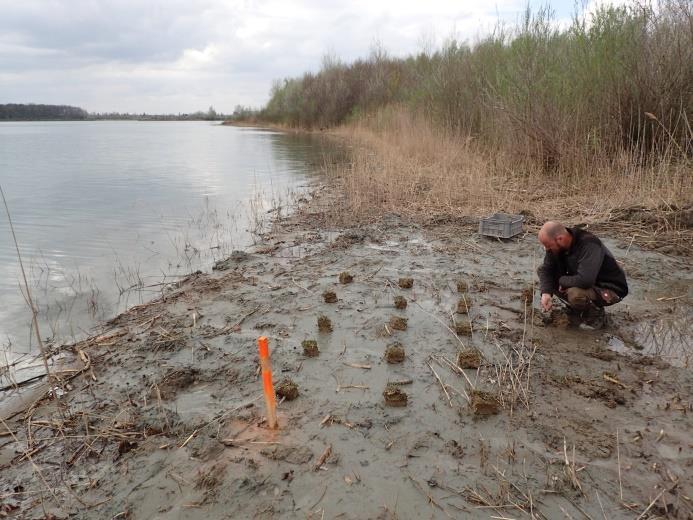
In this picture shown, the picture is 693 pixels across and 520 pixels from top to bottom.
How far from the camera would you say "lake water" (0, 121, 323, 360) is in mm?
5699

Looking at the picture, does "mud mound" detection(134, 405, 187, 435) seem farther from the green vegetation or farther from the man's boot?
the green vegetation

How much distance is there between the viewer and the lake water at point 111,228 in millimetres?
5699

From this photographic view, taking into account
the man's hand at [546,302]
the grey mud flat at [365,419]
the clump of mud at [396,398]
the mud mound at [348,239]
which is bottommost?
the grey mud flat at [365,419]

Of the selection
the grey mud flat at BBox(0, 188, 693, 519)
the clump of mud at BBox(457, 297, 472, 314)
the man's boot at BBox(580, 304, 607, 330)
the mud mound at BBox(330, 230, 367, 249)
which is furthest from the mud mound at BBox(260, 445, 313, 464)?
the mud mound at BBox(330, 230, 367, 249)

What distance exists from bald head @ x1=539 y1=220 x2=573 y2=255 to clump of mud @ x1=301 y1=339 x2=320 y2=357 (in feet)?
→ 7.34

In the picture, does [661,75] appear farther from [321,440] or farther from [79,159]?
[79,159]

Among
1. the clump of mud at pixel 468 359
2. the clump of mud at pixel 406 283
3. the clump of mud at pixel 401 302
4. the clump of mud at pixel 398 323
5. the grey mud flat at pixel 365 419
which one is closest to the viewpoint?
the grey mud flat at pixel 365 419

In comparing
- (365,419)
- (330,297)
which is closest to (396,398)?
(365,419)

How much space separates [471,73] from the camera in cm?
1328

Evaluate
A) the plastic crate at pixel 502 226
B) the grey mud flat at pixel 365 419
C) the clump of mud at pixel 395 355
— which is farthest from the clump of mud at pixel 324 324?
the plastic crate at pixel 502 226

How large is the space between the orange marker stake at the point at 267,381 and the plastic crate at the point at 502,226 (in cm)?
491

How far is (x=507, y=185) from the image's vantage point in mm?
9438

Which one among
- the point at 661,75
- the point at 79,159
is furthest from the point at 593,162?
the point at 79,159

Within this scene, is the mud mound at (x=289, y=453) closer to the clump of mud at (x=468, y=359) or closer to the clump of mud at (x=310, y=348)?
the clump of mud at (x=310, y=348)
